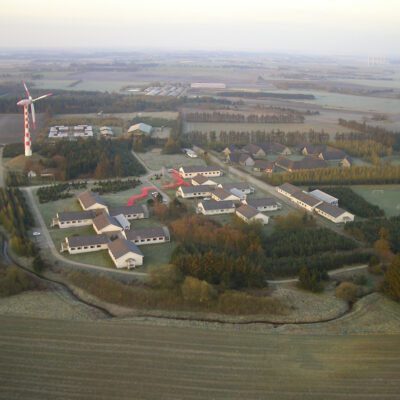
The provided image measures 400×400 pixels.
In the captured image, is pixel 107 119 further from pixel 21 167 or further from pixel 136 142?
pixel 21 167

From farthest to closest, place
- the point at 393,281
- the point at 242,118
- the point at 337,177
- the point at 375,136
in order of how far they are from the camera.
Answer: the point at 242,118
the point at 375,136
the point at 337,177
the point at 393,281

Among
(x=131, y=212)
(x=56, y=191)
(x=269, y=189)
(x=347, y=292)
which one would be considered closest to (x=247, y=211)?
(x=131, y=212)

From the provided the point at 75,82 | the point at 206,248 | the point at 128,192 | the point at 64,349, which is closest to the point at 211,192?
the point at 128,192

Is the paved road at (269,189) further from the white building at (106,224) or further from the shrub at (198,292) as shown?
the white building at (106,224)

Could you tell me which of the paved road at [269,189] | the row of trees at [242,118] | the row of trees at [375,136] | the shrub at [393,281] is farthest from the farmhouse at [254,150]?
the shrub at [393,281]

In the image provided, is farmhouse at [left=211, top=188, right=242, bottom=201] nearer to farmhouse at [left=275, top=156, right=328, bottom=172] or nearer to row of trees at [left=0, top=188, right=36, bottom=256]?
farmhouse at [left=275, top=156, right=328, bottom=172]

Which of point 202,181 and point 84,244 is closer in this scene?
point 84,244

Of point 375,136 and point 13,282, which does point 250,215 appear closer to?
point 13,282

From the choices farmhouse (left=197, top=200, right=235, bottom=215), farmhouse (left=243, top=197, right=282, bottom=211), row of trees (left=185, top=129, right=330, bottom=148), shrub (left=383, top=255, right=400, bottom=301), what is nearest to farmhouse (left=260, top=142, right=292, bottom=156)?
row of trees (left=185, top=129, right=330, bottom=148)
